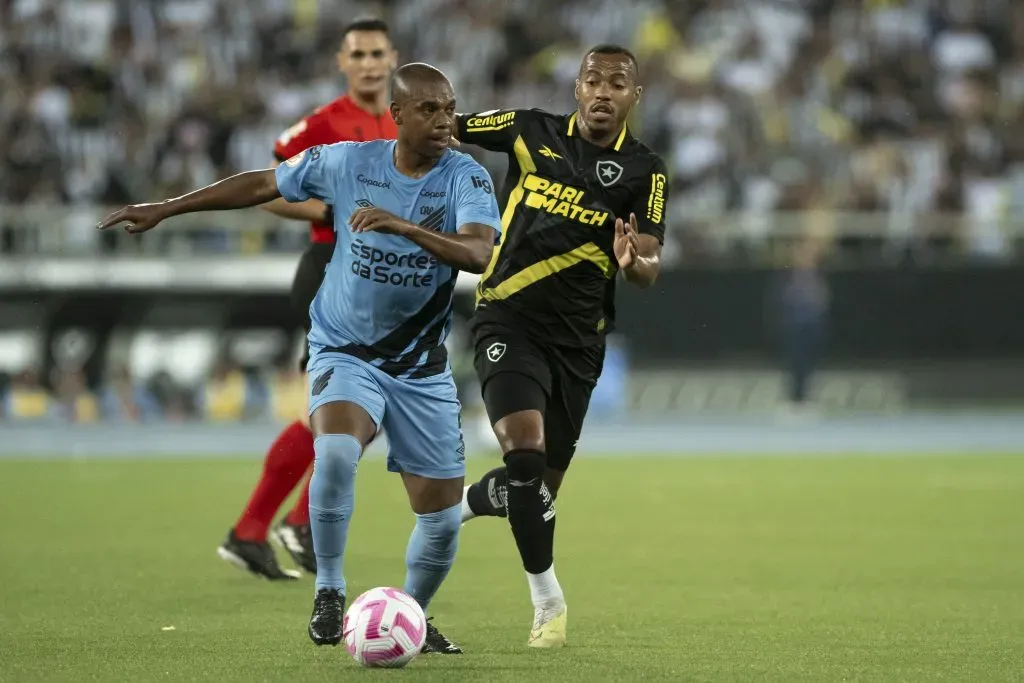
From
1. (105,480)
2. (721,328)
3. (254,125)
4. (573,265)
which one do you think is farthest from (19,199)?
(573,265)

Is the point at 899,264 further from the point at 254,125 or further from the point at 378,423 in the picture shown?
the point at 378,423

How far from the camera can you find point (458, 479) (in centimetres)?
656

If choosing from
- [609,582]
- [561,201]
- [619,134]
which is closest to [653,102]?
[609,582]

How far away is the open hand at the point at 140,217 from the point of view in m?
6.41

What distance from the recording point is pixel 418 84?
6.34 m

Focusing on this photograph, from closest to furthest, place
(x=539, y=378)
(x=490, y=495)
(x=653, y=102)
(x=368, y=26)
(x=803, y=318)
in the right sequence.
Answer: (x=539, y=378) → (x=490, y=495) → (x=368, y=26) → (x=803, y=318) → (x=653, y=102)

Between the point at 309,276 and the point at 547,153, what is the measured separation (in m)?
1.81

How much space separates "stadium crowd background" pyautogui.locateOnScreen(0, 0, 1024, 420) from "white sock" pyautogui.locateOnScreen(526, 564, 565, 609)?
39.7ft

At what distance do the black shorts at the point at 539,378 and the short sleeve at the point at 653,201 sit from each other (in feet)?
2.03

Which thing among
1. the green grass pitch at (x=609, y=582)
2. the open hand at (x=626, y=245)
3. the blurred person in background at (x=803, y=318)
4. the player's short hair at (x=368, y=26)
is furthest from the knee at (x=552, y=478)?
the blurred person in background at (x=803, y=318)

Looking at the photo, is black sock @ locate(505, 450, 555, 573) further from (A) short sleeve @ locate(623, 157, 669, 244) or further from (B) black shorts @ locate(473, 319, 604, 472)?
(A) short sleeve @ locate(623, 157, 669, 244)

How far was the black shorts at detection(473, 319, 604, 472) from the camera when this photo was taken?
7.05m

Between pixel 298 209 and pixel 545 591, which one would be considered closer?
pixel 545 591

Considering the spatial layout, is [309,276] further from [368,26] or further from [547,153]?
[547,153]
